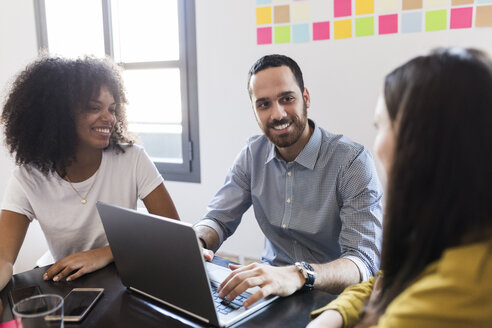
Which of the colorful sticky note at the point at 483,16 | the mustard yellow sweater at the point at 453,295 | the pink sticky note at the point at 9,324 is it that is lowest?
A: the pink sticky note at the point at 9,324

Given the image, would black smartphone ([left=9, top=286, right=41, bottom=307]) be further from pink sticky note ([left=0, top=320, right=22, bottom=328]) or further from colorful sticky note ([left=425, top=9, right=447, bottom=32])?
colorful sticky note ([left=425, top=9, right=447, bottom=32])

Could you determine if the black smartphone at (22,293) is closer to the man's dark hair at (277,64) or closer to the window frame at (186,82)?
the man's dark hair at (277,64)

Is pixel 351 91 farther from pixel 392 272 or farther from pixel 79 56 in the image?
pixel 392 272

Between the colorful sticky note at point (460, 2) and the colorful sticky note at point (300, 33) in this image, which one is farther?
the colorful sticky note at point (300, 33)

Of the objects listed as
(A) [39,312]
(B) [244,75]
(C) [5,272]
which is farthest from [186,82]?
(A) [39,312]

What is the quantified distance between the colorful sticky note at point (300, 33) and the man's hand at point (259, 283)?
1.46 metres

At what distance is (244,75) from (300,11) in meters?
0.47

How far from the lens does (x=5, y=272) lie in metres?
1.19

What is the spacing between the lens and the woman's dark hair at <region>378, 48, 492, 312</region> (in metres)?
0.55

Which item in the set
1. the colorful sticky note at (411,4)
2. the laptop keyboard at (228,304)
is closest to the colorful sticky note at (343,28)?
the colorful sticky note at (411,4)

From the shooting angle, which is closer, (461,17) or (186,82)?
(461,17)

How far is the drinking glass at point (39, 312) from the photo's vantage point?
757mm

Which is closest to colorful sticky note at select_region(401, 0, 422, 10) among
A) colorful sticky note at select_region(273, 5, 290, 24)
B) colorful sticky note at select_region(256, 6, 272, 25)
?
colorful sticky note at select_region(273, 5, 290, 24)

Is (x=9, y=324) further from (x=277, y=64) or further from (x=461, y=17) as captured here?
(x=461, y=17)
